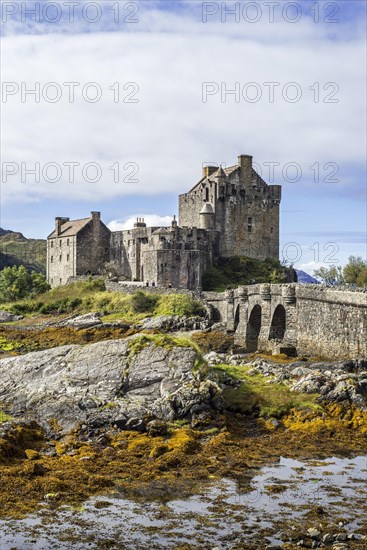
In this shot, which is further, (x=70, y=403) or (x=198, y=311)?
(x=198, y=311)

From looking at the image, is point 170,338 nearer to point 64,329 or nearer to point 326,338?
point 326,338

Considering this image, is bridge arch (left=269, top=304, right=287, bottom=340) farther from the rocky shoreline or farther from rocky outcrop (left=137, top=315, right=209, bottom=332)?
the rocky shoreline

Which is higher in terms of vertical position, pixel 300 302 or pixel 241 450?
pixel 300 302

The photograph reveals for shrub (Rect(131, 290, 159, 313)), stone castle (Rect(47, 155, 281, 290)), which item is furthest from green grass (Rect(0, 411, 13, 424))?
stone castle (Rect(47, 155, 281, 290))

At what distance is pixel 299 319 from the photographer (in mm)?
42438

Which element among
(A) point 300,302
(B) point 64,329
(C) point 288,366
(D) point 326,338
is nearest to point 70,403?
(C) point 288,366

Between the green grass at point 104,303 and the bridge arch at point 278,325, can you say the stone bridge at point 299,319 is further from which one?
the green grass at point 104,303

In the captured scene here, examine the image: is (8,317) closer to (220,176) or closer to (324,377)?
(220,176)

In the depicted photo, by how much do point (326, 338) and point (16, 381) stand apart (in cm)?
1622

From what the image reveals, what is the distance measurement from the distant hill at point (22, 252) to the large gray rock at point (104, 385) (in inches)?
3788

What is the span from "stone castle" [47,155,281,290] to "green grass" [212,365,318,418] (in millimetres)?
37115

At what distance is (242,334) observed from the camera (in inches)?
1962

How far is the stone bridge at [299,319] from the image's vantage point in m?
36.1

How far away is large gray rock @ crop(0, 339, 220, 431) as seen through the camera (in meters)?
26.9
